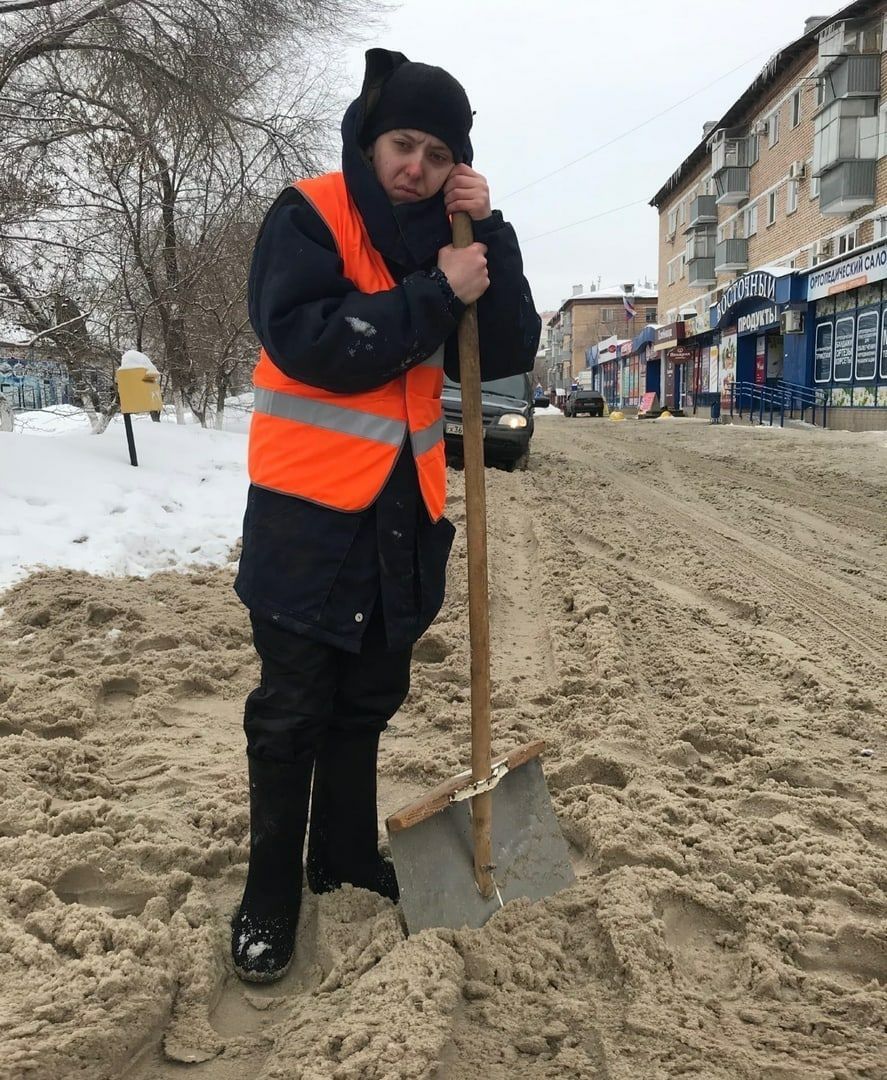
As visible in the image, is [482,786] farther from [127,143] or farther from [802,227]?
[802,227]

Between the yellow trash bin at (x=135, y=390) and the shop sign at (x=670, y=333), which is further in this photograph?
the shop sign at (x=670, y=333)

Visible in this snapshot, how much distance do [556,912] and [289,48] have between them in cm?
1026

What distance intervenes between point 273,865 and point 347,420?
1.06 m

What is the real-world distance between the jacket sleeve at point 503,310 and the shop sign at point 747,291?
24582mm

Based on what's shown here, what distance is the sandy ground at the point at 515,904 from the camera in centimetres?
162

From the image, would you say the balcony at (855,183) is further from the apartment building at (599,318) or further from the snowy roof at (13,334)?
the apartment building at (599,318)

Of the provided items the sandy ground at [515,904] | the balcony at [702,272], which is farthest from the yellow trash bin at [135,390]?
the balcony at [702,272]

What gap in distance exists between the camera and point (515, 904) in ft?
6.79

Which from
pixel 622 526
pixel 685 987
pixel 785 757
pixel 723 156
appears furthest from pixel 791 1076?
pixel 723 156

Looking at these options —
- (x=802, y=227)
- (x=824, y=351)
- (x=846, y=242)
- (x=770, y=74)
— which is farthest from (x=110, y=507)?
(x=770, y=74)

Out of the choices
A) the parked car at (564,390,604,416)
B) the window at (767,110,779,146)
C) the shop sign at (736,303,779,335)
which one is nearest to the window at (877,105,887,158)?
the shop sign at (736,303,779,335)

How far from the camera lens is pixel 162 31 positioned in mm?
8570

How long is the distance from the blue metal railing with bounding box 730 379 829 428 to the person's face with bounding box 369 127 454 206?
2188cm

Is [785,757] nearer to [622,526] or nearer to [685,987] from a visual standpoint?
[685,987]
